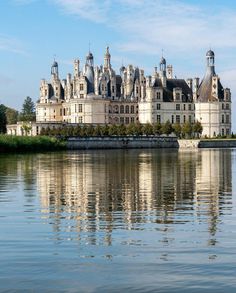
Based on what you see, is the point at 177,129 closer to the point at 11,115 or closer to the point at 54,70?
the point at 54,70

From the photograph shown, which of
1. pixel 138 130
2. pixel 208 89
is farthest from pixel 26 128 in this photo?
Answer: pixel 208 89

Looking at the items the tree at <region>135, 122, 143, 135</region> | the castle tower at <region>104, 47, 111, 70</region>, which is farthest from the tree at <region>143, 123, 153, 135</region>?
the castle tower at <region>104, 47, 111, 70</region>

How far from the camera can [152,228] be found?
12.9 m

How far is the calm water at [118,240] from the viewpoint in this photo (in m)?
8.86

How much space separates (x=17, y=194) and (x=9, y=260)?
1021 centimetres

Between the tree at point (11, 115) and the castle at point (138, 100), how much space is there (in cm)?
2319

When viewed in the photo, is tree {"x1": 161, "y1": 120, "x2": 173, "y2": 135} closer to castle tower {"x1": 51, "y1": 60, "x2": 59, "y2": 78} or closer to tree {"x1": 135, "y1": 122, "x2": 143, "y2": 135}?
tree {"x1": 135, "y1": 122, "x2": 143, "y2": 135}

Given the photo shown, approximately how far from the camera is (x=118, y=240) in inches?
452

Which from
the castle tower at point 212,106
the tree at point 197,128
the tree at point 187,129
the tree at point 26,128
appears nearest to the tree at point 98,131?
the tree at point 26,128

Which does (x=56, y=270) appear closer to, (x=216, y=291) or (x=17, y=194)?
(x=216, y=291)

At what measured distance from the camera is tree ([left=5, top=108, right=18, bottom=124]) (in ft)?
438

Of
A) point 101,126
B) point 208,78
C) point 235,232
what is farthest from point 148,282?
point 208,78

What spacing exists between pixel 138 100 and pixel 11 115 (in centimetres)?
3764

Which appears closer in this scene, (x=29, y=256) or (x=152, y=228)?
(x=29, y=256)
